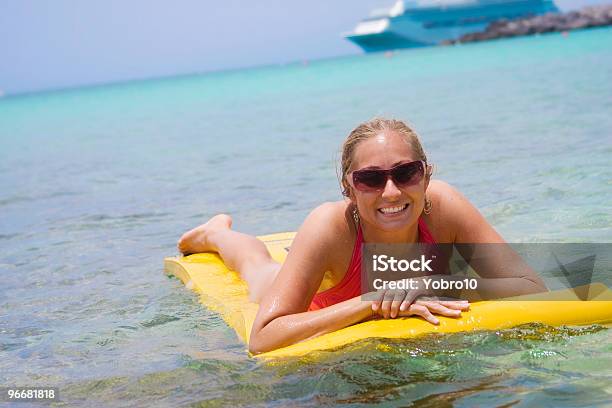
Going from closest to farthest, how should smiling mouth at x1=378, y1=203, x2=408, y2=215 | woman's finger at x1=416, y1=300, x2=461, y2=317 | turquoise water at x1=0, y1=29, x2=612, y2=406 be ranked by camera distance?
turquoise water at x1=0, y1=29, x2=612, y2=406 < smiling mouth at x1=378, y1=203, x2=408, y2=215 < woman's finger at x1=416, y1=300, x2=461, y2=317

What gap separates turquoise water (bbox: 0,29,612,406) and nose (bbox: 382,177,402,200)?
516mm

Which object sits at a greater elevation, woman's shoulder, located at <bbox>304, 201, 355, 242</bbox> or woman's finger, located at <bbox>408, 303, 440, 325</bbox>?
woman's shoulder, located at <bbox>304, 201, 355, 242</bbox>

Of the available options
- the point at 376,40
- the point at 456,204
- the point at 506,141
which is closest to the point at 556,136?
the point at 506,141

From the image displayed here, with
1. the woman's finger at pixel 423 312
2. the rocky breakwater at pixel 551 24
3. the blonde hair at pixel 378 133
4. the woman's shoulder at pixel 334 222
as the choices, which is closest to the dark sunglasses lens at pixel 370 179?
the blonde hair at pixel 378 133

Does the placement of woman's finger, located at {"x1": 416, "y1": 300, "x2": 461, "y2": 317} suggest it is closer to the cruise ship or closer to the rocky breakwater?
the rocky breakwater

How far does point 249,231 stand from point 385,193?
3350 millimetres

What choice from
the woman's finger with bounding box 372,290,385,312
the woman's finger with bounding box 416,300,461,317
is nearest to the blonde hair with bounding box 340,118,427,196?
the woman's finger with bounding box 372,290,385,312

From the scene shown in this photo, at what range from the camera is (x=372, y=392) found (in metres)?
2.73

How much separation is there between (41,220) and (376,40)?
6565 cm

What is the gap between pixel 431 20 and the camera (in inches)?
2724

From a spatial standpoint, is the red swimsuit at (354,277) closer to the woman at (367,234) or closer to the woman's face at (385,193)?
the woman at (367,234)

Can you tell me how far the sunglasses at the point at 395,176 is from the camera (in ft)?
9.52

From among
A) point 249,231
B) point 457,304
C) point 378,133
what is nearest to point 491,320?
point 457,304

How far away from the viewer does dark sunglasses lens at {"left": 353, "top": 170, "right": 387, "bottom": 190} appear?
291 cm
